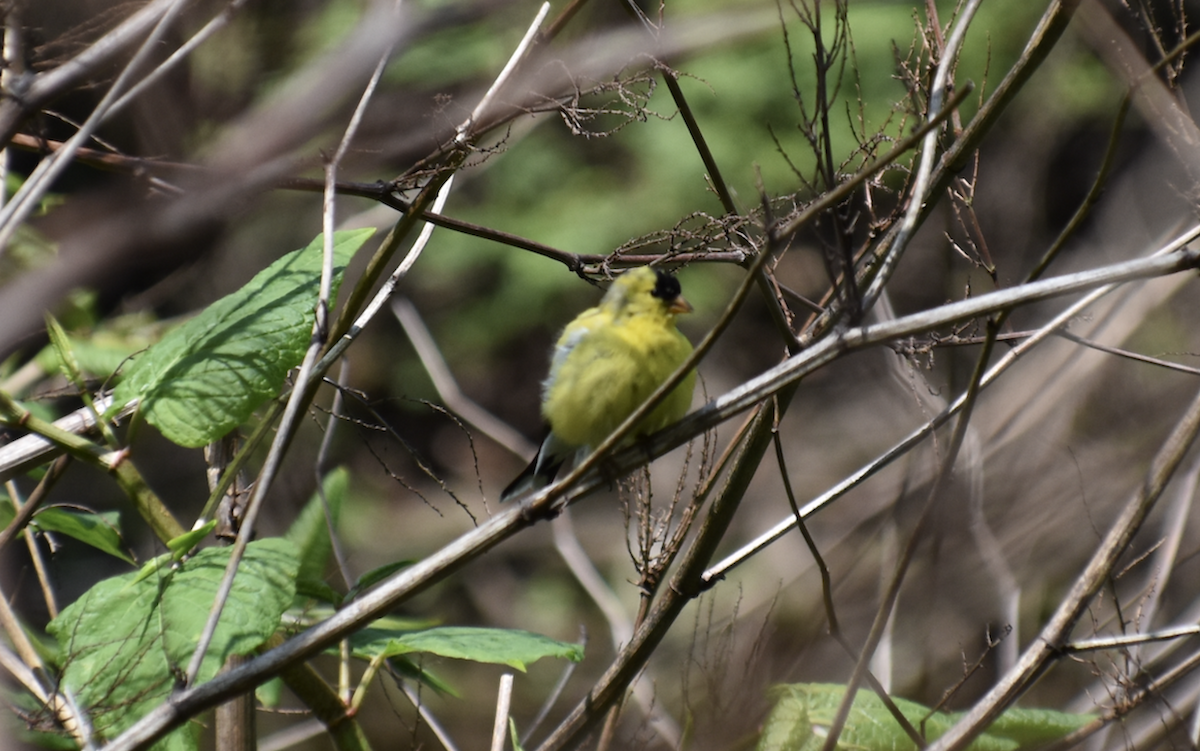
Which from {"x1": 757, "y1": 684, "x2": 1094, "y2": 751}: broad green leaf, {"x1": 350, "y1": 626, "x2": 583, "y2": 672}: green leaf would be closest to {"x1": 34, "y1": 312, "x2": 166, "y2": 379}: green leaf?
{"x1": 350, "y1": 626, "x2": 583, "y2": 672}: green leaf

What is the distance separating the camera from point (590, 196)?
673 centimetres

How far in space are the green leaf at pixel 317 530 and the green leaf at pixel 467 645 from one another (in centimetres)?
22

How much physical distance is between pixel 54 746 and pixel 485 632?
840 mm

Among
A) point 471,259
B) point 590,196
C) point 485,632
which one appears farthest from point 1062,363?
point 471,259

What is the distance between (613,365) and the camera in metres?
2.86

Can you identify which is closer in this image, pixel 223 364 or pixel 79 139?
pixel 79 139

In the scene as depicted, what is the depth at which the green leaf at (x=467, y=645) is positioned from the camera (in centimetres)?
171

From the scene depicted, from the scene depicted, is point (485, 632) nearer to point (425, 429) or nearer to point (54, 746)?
point (54, 746)

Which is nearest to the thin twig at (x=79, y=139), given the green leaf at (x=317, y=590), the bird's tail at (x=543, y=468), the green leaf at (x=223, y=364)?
the green leaf at (x=223, y=364)

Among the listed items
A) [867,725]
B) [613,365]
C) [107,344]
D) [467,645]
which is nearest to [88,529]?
[467,645]

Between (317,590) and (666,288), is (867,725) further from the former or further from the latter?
(666,288)

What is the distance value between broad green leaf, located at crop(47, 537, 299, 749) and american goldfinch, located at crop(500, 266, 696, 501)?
1.27 meters

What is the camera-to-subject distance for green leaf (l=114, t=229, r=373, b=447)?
5.58 ft

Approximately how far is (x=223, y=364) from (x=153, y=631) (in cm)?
47
